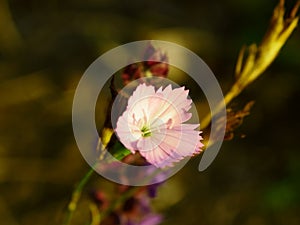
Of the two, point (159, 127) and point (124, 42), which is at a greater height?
point (159, 127)

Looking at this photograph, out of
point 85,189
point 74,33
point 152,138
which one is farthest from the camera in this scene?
point 74,33

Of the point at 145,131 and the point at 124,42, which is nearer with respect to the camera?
the point at 145,131

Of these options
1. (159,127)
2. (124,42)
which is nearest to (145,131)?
(159,127)

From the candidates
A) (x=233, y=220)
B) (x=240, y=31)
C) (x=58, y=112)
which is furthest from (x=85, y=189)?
(x=240, y=31)

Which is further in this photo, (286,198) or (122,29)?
(122,29)

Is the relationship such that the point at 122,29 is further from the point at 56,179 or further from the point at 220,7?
the point at 56,179

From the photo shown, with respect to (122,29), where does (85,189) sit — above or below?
below

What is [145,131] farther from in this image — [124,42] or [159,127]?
[124,42]
